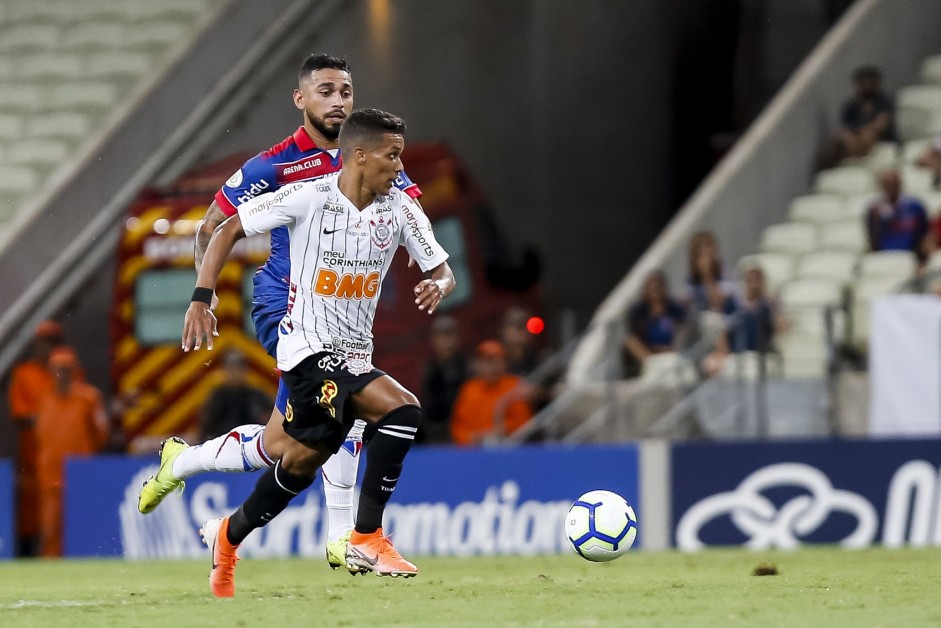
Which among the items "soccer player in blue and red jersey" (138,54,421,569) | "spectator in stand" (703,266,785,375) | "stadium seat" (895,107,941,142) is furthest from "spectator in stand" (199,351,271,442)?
"stadium seat" (895,107,941,142)

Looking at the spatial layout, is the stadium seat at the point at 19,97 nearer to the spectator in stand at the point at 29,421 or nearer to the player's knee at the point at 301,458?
the spectator in stand at the point at 29,421

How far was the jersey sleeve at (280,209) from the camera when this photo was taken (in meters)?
7.48

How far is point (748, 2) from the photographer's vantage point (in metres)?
20.8

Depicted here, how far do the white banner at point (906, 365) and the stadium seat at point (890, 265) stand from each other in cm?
196

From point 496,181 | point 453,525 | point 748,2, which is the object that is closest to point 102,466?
point 453,525

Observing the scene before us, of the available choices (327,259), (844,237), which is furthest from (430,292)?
(844,237)

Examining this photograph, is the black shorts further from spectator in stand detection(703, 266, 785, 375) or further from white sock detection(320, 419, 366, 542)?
spectator in stand detection(703, 266, 785, 375)

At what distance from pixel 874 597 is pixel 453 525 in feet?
21.0

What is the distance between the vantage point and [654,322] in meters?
14.6

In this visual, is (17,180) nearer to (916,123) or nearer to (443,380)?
(443,380)

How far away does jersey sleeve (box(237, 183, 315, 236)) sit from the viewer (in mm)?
7480

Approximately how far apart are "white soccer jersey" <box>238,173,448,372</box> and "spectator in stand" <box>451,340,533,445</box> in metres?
6.54

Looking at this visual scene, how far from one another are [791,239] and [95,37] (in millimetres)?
8490

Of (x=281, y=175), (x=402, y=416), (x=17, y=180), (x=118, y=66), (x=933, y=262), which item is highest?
(x=118, y=66)
